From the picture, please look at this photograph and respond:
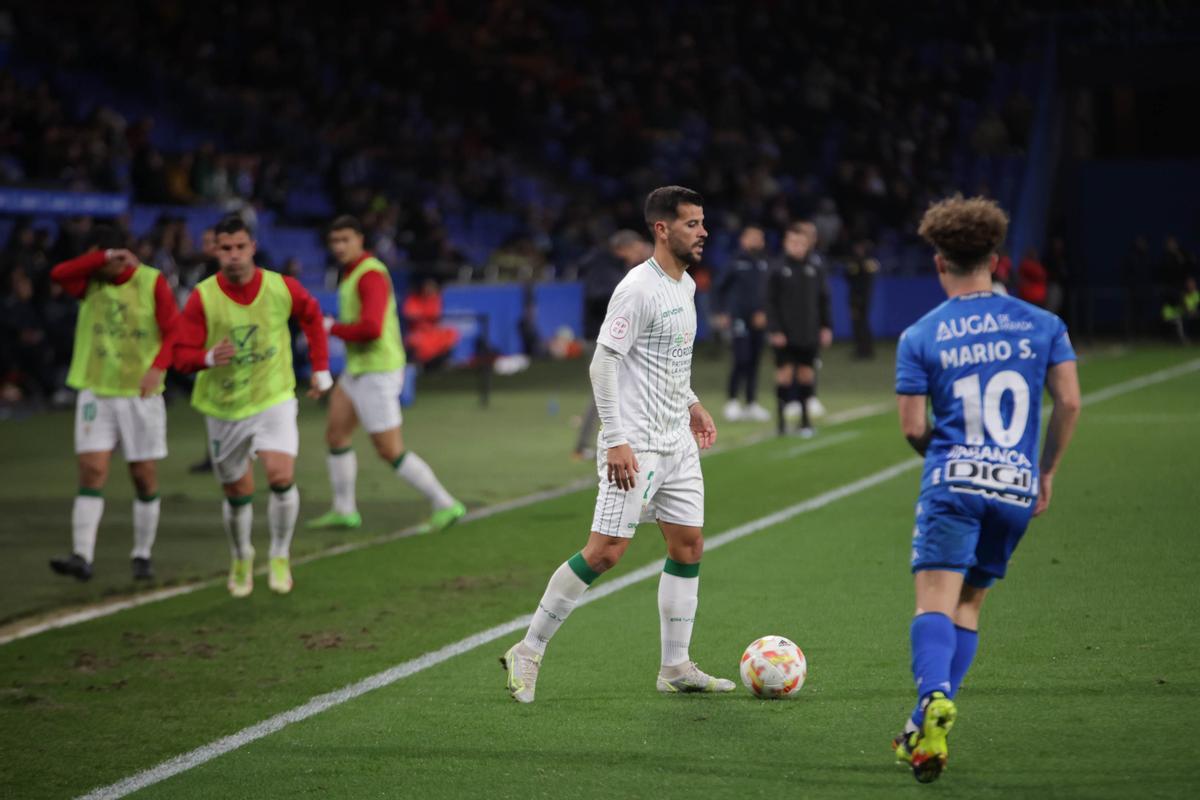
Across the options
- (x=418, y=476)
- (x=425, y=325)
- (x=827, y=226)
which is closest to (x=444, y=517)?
(x=418, y=476)

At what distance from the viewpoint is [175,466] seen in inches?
660

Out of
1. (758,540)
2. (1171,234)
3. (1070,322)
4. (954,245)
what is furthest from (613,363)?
(1171,234)

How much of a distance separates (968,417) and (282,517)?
18.0ft

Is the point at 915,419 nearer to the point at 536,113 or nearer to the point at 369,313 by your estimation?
the point at 369,313

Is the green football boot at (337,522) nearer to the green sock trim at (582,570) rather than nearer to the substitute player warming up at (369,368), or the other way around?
the substitute player warming up at (369,368)

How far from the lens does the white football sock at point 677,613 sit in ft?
23.9

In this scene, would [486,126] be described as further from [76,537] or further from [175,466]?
[76,537]

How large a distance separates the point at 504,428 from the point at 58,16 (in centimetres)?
1437

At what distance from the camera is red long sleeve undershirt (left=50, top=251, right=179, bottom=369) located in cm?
1064

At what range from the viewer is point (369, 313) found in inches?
471

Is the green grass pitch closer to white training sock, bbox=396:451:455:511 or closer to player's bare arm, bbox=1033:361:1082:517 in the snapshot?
white training sock, bbox=396:451:455:511

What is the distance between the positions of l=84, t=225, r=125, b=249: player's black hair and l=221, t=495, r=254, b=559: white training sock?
186cm

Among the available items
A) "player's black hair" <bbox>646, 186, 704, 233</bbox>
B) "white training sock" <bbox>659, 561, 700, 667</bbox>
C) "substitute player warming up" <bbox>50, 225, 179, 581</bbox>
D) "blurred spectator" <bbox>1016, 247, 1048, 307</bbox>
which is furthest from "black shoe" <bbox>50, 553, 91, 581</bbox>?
"blurred spectator" <bbox>1016, 247, 1048, 307</bbox>

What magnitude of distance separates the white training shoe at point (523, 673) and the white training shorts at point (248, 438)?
3.24 m
